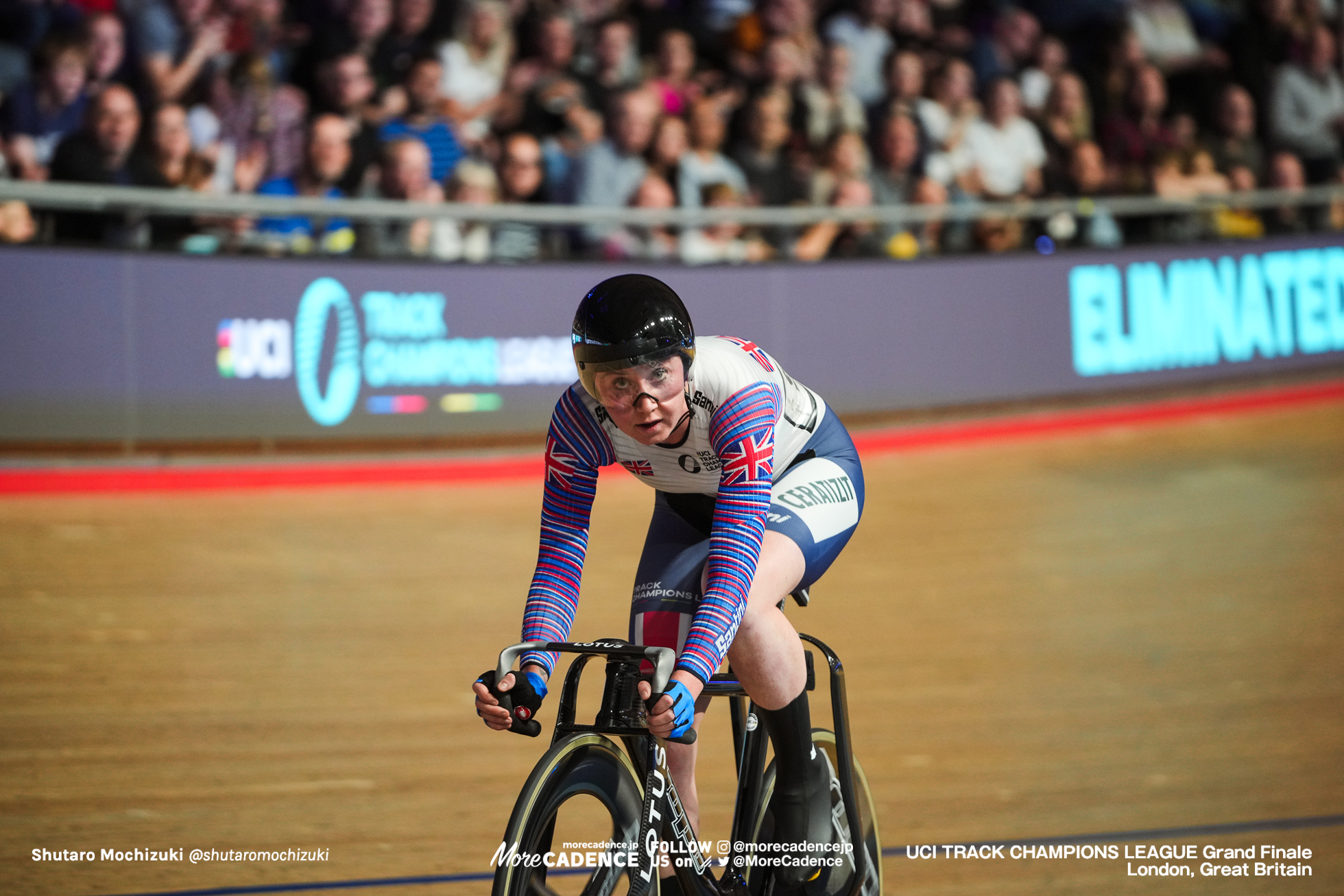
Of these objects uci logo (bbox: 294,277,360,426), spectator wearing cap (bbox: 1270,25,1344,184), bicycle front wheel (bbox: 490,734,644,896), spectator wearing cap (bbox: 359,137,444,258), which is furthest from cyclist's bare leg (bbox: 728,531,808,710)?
spectator wearing cap (bbox: 1270,25,1344,184)

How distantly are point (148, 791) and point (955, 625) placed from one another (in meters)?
2.83

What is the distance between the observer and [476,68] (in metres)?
8.33

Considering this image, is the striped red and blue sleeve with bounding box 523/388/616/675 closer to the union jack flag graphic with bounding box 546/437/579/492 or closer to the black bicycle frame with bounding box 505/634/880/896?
the union jack flag graphic with bounding box 546/437/579/492

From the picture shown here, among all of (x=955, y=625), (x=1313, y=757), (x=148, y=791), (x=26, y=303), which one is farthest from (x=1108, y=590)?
(x=26, y=303)

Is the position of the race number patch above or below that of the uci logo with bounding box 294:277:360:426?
below

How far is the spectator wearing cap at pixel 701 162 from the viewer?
864 cm

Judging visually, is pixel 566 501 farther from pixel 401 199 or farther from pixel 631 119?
pixel 631 119

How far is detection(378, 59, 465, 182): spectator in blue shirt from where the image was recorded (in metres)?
7.96

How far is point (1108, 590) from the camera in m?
5.78

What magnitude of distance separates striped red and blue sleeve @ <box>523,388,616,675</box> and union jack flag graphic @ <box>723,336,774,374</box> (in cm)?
31

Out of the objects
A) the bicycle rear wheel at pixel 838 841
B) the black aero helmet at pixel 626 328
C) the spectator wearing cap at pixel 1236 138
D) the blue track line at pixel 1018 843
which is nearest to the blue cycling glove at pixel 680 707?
the black aero helmet at pixel 626 328

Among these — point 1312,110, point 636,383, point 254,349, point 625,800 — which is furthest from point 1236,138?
point 625,800

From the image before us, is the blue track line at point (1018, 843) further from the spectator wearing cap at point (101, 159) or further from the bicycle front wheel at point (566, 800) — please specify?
the spectator wearing cap at point (101, 159)

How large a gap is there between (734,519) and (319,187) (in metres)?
5.99
